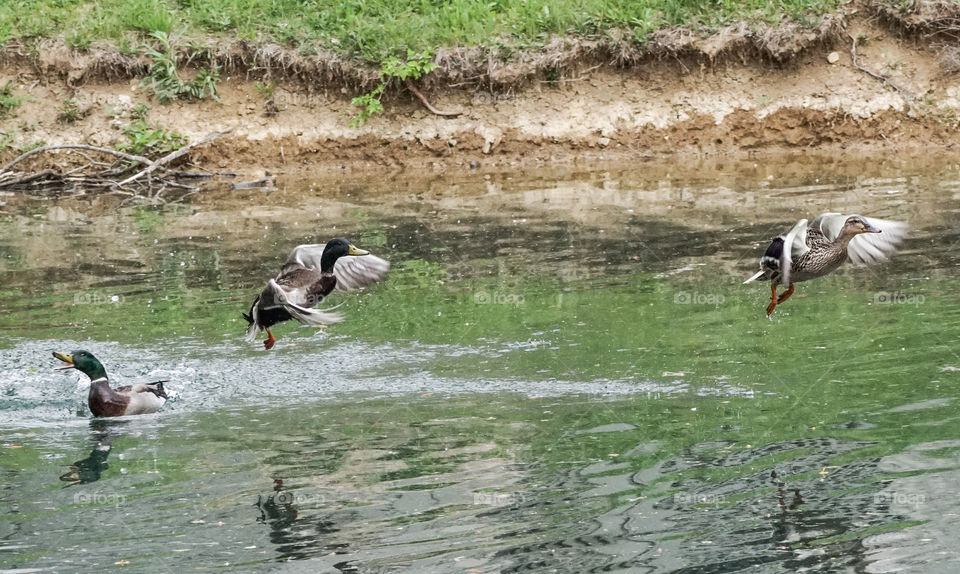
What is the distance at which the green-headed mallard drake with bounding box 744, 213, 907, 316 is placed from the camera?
27.2ft

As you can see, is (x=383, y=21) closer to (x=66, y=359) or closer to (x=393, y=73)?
(x=393, y=73)

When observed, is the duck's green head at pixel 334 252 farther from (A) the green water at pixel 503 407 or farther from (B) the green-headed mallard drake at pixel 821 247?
(B) the green-headed mallard drake at pixel 821 247

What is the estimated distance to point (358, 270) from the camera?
9312 mm

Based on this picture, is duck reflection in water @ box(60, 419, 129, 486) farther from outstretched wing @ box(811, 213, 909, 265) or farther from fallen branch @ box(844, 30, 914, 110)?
fallen branch @ box(844, 30, 914, 110)

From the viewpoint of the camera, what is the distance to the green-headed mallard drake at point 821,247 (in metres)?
8.28

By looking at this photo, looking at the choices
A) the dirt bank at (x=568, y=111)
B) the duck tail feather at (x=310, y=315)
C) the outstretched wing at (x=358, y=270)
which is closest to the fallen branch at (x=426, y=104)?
the dirt bank at (x=568, y=111)

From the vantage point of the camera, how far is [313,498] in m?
6.95

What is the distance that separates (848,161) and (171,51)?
1133 cm

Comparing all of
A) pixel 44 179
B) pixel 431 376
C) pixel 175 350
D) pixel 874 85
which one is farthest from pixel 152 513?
pixel 874 85

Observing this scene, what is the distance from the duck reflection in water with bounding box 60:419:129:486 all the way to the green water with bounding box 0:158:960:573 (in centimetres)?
3

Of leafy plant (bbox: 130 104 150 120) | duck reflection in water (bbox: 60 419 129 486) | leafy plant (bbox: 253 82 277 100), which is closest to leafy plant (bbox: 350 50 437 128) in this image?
leafy plant (bbox: 253 82 277 100)

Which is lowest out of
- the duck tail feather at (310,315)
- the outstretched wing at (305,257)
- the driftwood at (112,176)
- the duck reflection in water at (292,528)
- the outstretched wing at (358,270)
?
the duck reflection in water at (292,528)

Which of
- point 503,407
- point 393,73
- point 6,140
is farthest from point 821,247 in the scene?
point 6,140

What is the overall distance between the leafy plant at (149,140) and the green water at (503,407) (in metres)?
4.87
